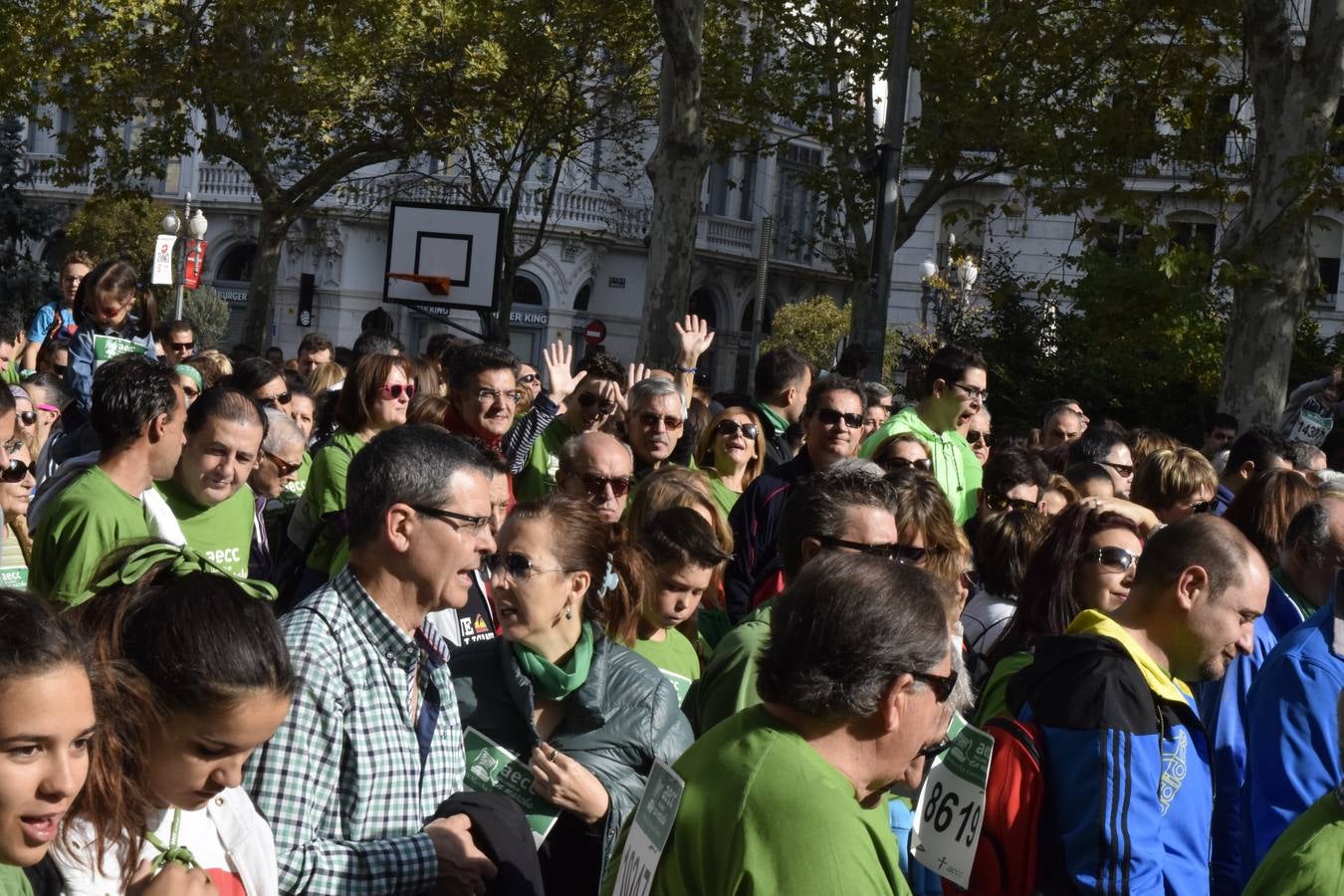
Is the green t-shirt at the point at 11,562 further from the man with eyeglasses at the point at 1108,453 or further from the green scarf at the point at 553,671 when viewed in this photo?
the man with eyeglasses at the point at 1108,453

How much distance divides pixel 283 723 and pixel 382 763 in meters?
0.22

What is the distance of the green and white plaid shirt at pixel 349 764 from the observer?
3176 mm

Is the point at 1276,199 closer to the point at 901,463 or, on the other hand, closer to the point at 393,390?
the point at 901,463

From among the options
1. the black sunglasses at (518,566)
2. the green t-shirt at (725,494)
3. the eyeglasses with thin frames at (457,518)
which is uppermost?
the eyeglasses with thin frames at (457,518)

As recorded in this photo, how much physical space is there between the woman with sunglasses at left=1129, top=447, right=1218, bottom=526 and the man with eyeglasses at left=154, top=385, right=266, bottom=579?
4019mm

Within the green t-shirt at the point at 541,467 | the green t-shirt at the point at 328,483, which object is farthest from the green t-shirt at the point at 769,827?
the green t-shirt at the point at 541,467

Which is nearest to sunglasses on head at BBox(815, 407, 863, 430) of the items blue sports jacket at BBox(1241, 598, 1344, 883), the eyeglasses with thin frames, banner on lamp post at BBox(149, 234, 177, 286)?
blue sports jacket at BBox(1241, 598, 1344, 883)

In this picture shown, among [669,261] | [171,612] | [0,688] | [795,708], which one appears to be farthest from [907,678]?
[669,261]

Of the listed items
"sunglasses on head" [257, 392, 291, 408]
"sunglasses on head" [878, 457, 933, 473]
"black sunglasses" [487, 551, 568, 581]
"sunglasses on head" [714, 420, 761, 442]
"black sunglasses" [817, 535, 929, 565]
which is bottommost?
"black sunglasses" [487, 551, 568, 581]

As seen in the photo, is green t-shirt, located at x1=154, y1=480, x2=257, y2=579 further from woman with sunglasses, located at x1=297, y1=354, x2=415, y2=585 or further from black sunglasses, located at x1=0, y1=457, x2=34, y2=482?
black sunglasses, located at x1=0, y1=457, x2=34, y2=482

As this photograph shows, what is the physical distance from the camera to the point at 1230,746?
487 cm

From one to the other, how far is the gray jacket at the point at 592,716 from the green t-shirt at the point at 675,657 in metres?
0.46

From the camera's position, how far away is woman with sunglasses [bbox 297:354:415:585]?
6090 millimetres

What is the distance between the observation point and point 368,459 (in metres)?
3.64
